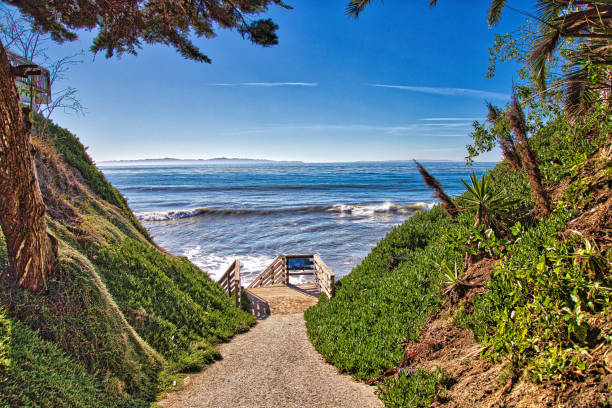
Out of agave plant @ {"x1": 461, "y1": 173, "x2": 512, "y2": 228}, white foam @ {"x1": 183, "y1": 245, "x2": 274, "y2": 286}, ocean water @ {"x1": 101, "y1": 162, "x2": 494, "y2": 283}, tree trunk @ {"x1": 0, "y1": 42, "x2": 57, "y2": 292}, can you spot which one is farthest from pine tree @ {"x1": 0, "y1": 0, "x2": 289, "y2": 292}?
white foam @ {"x1": 183, "y1": 245, "x2": 274, "y2": 286}

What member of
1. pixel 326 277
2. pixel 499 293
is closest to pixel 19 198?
pixel 499 293

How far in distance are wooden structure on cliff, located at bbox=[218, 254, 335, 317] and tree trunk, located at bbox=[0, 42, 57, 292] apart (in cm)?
648

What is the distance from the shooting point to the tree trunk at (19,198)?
4.58 metres

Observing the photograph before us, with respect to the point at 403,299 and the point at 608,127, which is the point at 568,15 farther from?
the point at 403,299

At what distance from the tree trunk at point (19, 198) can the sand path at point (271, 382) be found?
9.42 feet

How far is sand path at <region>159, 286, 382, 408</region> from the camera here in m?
4.99

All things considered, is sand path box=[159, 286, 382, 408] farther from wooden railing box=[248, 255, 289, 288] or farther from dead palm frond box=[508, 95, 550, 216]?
wooden railing box=[248, 255, 289, 288]

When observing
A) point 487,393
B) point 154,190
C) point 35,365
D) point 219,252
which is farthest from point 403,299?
point 154,190

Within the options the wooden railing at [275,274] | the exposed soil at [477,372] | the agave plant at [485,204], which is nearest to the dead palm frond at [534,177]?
the agave plant at [485,204]

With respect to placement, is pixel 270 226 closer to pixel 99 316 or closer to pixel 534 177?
pixel 99 316

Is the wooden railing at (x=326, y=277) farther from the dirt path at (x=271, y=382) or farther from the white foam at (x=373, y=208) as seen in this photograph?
the white foam at (x=373, y=208)

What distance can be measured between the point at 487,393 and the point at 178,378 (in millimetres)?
4826

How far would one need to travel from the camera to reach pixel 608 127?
5168mm

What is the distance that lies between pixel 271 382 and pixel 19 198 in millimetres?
4845
